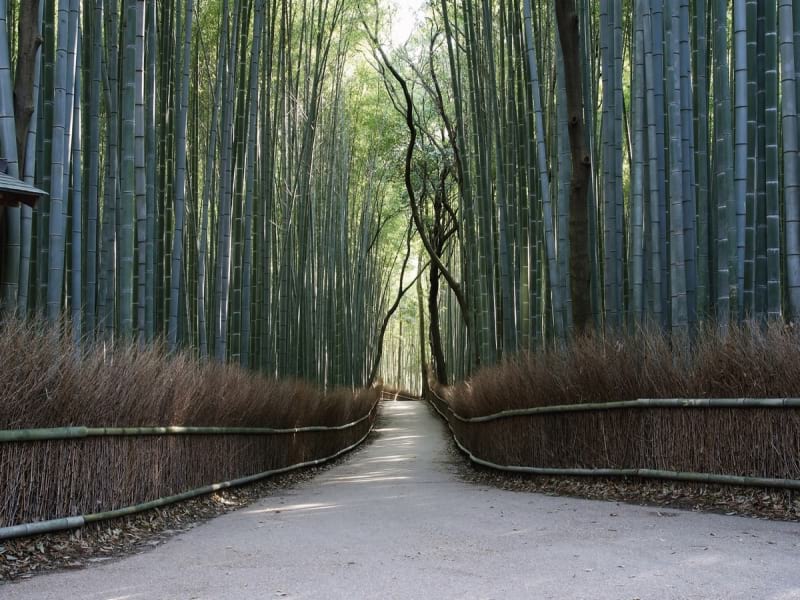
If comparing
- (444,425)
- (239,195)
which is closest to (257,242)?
(239,195)

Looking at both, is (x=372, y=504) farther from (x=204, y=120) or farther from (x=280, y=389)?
(x=204, y=120)

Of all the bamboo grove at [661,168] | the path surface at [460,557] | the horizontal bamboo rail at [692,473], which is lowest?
the path surface at [460,557]

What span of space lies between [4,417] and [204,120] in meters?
7.48

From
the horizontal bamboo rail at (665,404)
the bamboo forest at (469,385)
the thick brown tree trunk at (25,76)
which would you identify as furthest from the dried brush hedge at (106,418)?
the horizontal bamboo rail at (665,404)

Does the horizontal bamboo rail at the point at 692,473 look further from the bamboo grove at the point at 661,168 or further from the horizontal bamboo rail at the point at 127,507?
the horizontal bamboo rail at the point at 127,507

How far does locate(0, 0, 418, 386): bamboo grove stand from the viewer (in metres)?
4.89

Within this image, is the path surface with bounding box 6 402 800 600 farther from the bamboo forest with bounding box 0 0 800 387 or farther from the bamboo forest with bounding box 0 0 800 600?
the bamboo forest with bounding box 0 0 800 387

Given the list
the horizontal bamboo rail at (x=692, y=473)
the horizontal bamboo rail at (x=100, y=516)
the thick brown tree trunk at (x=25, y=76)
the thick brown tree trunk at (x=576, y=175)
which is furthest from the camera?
the thick brown tree trunk at (x=576, y=175)

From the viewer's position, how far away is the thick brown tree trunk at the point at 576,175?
6430 mm

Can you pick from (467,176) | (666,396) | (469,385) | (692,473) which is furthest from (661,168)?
(467,176)

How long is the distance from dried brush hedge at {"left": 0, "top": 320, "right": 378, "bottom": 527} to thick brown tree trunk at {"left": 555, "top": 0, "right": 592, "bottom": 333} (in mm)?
2596

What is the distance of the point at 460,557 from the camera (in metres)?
3.41

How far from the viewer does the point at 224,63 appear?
7246 millimetres

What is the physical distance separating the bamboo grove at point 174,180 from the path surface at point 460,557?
179 cm
